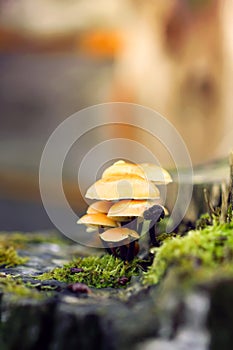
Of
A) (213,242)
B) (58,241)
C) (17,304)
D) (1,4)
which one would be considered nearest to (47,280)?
(17,304)

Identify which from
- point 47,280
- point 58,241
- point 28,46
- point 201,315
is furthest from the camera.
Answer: point 28,46

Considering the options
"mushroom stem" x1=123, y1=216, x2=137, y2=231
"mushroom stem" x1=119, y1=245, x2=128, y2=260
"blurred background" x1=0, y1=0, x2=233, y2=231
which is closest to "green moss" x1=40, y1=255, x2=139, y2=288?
"mushroom stem" x1=119, y1=245, x2=128, y2=260

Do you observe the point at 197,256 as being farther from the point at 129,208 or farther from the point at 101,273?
the point at 101,273

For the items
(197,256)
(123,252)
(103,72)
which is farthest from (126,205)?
(103,72)

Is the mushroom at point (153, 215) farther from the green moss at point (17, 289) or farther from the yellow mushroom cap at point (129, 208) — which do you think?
the green moss at point (17, 289)

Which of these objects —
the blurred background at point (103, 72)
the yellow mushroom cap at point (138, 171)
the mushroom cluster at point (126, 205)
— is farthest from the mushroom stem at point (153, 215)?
the blurred background at point (103, 72)

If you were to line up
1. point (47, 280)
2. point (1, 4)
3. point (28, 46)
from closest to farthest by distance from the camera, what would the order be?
1. point (47, 280)
2. point (1, 4)
3. point (28, 46)

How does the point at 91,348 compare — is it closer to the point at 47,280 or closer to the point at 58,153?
the point at 47,280

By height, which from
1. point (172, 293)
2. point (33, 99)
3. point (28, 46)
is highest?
point (28, 46)
